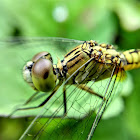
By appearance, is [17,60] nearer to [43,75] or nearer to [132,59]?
[43,75]

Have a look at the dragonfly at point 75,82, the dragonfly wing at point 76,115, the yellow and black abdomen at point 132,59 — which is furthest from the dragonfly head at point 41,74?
the yellow and black abdomen at point 132,59

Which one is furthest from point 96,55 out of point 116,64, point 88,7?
point 88,7

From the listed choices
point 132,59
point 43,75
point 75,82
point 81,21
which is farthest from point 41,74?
point 81,21

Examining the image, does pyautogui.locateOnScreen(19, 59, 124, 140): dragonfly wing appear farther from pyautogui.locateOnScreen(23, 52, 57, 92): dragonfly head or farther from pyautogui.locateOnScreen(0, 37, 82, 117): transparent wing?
pyautogui.locateOnScreen(0, 37, 82, 117): transparent wing

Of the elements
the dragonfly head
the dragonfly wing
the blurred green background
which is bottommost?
the dragonfly wing

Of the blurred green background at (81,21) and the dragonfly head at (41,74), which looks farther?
the blurred green background at (81,21)

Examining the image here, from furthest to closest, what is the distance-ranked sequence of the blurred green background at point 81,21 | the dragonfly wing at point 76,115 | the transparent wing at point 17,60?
the blurred green background at point 81,21 → the transparent wing at point 17,60 → the dragonfly wing at point 76,115

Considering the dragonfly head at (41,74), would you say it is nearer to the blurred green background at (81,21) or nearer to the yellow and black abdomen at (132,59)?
the yellow and black abdomen at (132,59)

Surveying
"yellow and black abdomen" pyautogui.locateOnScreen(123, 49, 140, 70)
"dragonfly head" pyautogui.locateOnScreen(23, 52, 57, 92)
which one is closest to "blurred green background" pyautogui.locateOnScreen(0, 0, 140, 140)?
"yellow and black abdomen" pyautogui.locateOnScreen(123, 49, 140, 70)
